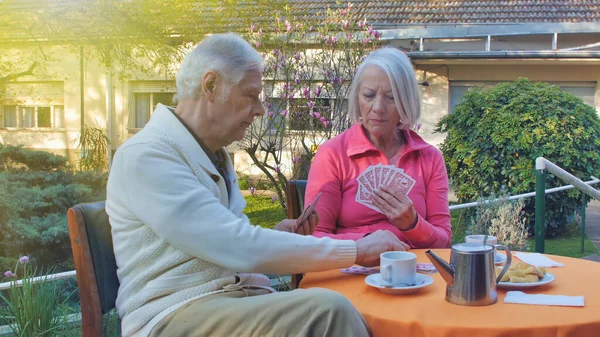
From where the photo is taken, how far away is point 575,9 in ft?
44.4

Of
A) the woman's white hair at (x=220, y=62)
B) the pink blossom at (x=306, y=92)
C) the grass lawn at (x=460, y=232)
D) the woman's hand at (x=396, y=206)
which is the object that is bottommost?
the grass lawn at (x=460, y=232)

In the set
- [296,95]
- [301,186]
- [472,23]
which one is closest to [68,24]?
[296,95]

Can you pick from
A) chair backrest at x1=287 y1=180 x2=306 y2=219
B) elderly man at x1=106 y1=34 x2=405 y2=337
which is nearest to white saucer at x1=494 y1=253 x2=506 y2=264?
elderly man at x1=106 y1=34 x2=405 y2=337

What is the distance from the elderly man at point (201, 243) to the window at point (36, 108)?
1550cm

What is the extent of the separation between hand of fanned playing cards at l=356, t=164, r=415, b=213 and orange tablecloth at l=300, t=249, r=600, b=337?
2.53 ft

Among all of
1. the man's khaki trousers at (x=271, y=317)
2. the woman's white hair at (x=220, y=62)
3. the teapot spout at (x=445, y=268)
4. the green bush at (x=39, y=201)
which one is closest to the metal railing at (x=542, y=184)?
the teapot spout at (x=445, y=268)

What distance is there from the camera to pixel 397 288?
1697 mm

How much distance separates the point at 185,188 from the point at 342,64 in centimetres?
607

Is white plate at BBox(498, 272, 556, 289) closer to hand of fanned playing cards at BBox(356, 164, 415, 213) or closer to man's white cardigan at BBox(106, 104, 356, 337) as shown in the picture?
man's white cardigan at BBox(106, 104, 356, 337)

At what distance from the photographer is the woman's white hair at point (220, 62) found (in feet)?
6.16

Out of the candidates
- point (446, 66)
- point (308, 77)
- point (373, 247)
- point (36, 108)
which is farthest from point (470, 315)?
point (36, 108)

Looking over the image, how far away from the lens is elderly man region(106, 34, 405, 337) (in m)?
1.55

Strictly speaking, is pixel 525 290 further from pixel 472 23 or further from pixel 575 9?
pixel 575 9

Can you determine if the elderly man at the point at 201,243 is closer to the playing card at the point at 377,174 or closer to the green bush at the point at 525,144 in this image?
the playing card at the point at 377,174
